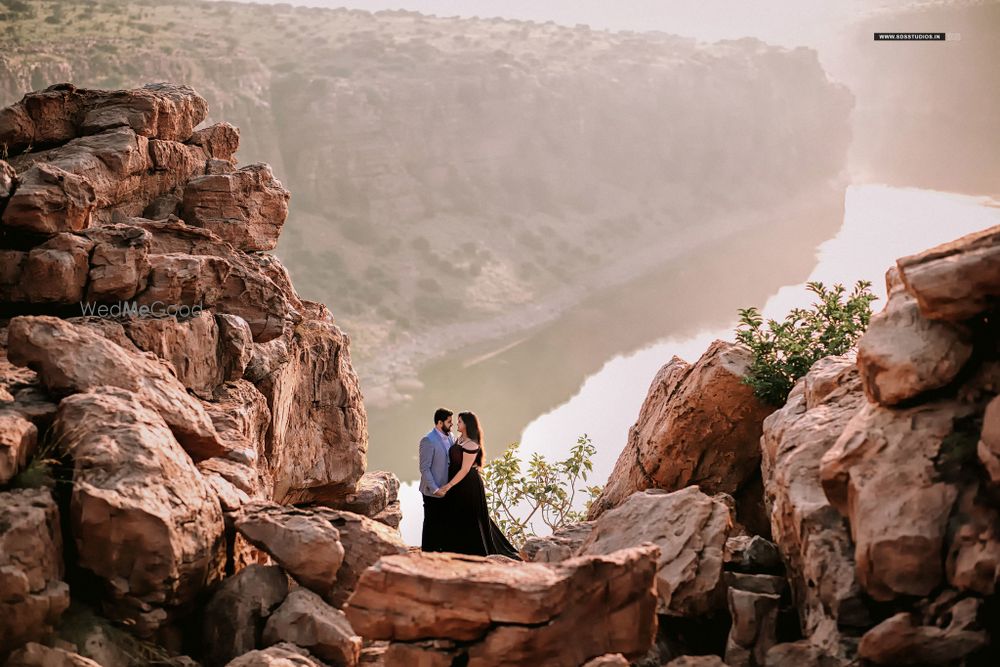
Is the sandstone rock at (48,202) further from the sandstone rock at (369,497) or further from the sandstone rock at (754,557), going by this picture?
the sandstone rock at (754,557)

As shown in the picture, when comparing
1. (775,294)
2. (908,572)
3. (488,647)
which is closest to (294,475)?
(488,647)

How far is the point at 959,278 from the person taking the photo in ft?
24.1

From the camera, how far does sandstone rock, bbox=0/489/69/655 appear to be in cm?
698

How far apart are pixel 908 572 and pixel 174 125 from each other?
12.7 m

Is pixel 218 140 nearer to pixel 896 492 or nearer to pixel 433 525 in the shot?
pixel 433 525

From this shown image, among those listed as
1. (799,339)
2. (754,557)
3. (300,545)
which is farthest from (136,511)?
(799,339)

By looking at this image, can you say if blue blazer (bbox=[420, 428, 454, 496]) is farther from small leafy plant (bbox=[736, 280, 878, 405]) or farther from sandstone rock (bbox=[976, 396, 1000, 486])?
sandstone rock (bbox=[976, 396, 1000, 486])

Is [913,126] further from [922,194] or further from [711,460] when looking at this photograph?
[711,460]

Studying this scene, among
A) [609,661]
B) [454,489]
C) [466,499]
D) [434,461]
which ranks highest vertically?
[434,461]

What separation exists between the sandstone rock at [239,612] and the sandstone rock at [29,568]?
1429mm

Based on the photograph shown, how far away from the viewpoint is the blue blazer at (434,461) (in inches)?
470

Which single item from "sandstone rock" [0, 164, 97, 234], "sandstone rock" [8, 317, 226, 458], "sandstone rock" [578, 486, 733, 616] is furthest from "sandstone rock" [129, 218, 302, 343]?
"sandstone rock" [578, 486, 733, 616]

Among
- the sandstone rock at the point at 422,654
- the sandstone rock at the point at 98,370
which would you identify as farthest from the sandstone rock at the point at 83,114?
the sandstone rock at the point at 422,654

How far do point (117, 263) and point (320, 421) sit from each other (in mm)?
5131
